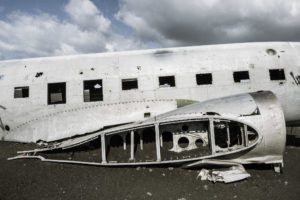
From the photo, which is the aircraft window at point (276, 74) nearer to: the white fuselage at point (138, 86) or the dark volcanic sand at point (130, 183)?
the white fuselage at point (138, 86)

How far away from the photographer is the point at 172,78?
25.7 feet

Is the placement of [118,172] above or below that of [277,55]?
below

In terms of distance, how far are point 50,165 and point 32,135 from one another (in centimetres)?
238

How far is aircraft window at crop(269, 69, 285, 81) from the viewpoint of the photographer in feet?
25.0

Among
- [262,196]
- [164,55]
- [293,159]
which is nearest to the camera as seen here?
[262,196]

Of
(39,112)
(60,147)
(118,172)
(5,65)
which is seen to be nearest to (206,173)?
(118,172)

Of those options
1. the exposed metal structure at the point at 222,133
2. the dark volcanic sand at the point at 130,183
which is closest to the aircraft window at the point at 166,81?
the exposed metal structure at the point at 222,133

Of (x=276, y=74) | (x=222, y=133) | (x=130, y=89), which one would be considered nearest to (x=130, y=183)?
(x=222, y=133)

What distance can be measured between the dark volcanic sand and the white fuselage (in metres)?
1.98

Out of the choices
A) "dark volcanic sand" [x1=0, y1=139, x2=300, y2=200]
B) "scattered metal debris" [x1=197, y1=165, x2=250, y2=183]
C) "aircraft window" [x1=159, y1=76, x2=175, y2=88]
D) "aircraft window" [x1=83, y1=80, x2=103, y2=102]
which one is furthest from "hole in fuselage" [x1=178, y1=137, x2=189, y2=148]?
"aircraft window" [x1=83, y1=80, x2=103, y2=102]

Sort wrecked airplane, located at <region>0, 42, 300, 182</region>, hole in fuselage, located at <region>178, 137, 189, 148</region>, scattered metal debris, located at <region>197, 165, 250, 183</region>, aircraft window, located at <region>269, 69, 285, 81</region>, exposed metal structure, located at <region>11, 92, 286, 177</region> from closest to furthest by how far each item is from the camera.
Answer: scattered metal debris, located at <region>197, 165, 250, 183</region>
exposed metal structure, located at <region>11, 92, 286, 177</region>
hole in fuselage, located at <region>178, 137, 189, 148</region>
wrecked airplane, located at <region>0, 42, 300, 182</region>
aircraft window, located at <region>269, 69, 285, 81</region>

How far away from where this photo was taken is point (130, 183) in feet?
17.1

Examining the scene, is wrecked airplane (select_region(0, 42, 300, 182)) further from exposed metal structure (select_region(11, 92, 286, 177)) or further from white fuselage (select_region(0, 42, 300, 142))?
exposed metal structure (select_region(11, 92, 286, 177))

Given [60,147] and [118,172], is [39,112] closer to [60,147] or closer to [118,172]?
[60,147]
